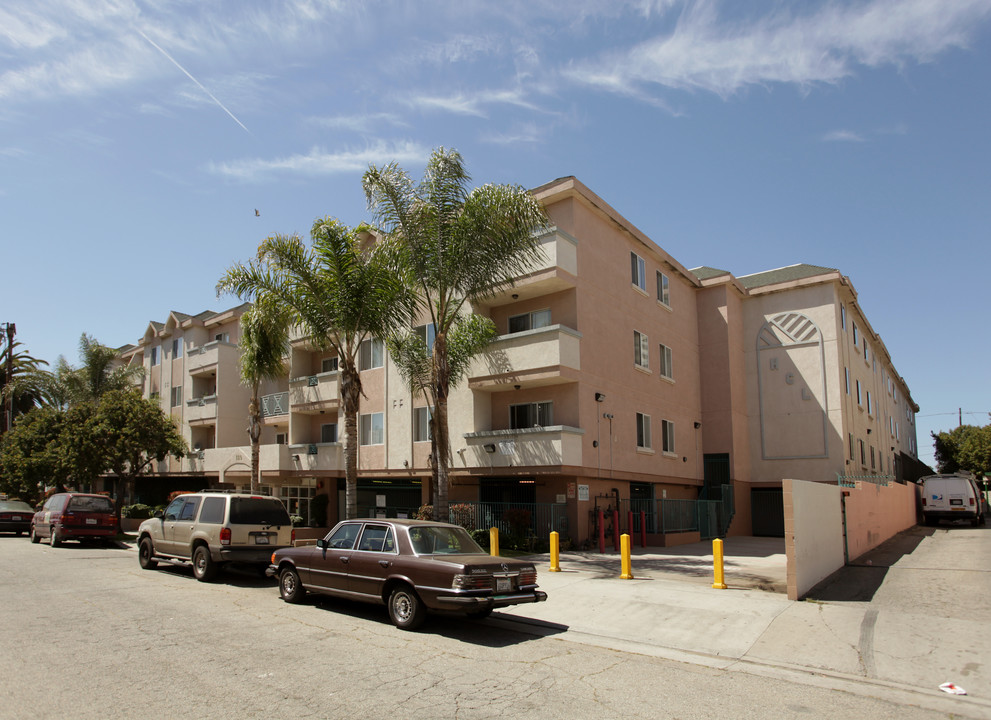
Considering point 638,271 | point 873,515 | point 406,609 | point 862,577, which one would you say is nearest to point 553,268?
point 638,271

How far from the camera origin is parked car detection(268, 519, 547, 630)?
Result: 371 inches

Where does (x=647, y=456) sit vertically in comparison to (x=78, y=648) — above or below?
above

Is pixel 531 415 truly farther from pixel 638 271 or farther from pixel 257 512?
pixel 257 512

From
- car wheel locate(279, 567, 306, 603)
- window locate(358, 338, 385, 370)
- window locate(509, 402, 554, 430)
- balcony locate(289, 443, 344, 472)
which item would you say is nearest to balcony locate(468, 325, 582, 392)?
window locate(509, 402, 554, 430)

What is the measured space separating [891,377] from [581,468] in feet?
130

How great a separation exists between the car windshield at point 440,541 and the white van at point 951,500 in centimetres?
2898

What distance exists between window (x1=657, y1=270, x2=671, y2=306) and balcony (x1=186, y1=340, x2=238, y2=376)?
21811 mm

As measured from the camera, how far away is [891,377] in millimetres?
50875

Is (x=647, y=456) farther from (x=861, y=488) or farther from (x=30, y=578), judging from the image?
(x=30, y=578)

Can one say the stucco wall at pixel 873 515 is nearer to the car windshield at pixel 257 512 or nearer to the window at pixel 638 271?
the window at pixel 638 271

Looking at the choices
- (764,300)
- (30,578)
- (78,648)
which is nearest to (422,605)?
(78,648)

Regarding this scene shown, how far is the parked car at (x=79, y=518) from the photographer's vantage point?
858 inches

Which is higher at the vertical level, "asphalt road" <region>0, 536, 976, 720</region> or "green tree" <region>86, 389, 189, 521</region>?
"green tree" <region>86, 389, 189, 521</region>

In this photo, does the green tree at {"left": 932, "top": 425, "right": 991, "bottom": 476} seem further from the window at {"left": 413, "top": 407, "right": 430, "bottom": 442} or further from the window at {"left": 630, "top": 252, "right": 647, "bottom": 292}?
the window at {"left": 413, "top": 407, "right": 430, "bottom": 442}
